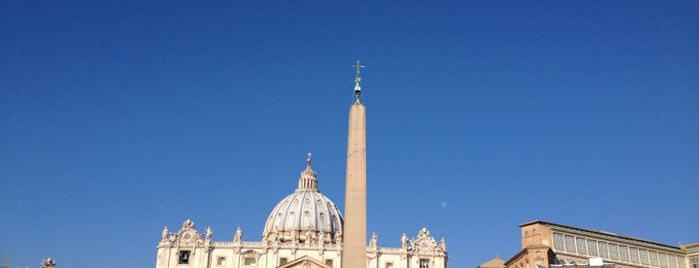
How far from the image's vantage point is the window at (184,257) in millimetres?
95494

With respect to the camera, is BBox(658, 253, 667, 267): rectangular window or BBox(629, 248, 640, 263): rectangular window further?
BBox(658, 253, 667, 267): rectangular window

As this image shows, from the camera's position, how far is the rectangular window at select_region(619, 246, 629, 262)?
55.6 m

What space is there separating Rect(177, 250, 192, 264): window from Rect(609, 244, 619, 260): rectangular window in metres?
57.9

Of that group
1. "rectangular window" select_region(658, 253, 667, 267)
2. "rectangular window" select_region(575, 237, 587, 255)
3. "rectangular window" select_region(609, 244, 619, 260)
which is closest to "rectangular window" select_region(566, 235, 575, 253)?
"rectangular window" select_region(575, 237, 587, 255)

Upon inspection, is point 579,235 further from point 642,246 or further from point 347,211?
point 347,211

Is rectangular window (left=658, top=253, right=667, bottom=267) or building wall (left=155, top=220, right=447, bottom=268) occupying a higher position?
building wall (left=155, top=220, right=447, bottom=268)

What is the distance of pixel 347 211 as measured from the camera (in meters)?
24.4

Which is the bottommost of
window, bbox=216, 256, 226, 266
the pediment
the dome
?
the pediment

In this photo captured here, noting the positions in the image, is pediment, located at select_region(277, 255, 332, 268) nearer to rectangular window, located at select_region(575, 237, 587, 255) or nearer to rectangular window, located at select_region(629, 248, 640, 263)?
rectangular window, located at select_region(575, 237, 587, 255)

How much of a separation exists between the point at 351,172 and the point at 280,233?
4572 inches

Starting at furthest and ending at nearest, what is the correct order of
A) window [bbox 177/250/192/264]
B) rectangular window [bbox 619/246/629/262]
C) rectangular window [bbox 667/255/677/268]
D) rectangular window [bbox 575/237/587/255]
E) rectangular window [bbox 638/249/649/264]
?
window [bbox 177/250/192/264], rectangular window [bbox 667/255/677/268], rectangular window [bbox 638/249/649/264], rectangular window [bbox 619/246/629/262], rectangular window [bbox 575/237/587/255]

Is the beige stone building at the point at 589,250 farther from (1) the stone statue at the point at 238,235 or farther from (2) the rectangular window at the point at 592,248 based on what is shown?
(1) the stone statue at the point at 238,235

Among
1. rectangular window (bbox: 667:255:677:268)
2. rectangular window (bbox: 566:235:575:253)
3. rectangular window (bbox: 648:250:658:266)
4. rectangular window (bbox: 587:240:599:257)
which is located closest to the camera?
rectangular window (bbox: 566:235:575:253)

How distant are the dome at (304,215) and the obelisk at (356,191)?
10790 centimetres
